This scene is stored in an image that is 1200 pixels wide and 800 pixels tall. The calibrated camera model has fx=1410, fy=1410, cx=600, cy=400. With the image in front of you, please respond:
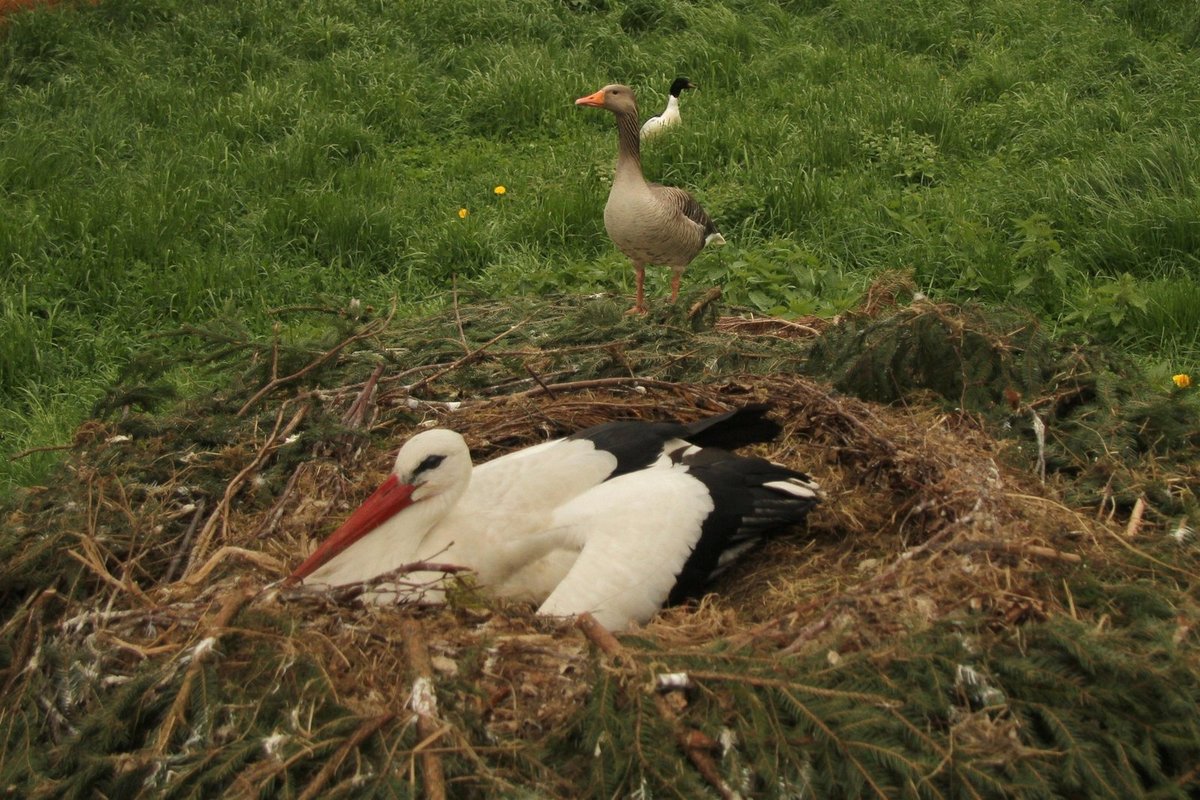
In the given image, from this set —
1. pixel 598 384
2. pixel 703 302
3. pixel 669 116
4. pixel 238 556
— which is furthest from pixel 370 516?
pixel 669 116

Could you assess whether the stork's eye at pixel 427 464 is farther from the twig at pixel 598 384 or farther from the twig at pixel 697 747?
the twig at pixel 697 747

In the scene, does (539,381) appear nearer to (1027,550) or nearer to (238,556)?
(238,556)

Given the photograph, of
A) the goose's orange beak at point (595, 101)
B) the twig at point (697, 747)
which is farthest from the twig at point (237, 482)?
the goose's orange beak at point (595, 101)

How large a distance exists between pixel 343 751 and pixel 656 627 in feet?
2.86

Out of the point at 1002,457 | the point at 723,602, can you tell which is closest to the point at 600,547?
the point at 723,602

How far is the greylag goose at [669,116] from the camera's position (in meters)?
8.51

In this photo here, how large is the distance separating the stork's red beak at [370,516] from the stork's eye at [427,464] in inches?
1.8

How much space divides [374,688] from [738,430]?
57.2 inches

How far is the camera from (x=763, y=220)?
7.59 meters

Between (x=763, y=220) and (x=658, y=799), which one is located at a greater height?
(x=658, y=799)

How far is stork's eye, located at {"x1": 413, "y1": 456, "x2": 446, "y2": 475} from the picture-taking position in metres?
3.76

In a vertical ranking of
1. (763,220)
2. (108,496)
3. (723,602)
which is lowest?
(763,220)

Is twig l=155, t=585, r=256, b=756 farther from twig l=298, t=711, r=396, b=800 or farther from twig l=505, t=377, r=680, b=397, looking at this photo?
twig l=505, t=377, r=680, b=397

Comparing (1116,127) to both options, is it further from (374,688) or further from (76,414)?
(374,688)
